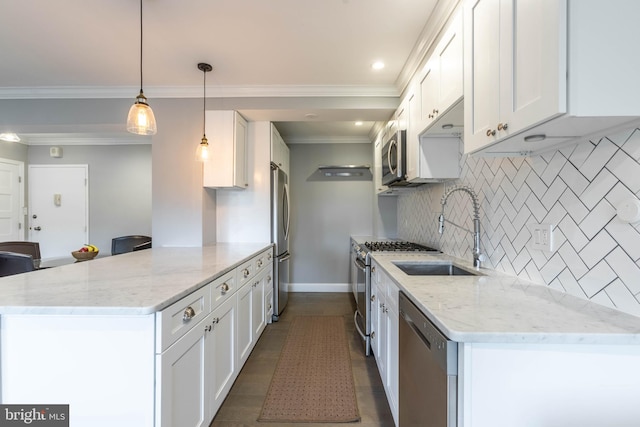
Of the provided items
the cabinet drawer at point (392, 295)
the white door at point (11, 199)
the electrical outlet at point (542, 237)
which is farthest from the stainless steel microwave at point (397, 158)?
the white door at point (11, 199)

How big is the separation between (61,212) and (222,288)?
4723mm

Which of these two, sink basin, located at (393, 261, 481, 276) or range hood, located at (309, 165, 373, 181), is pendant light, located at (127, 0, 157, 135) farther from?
range hood, located at (309, 165, 373, 181)

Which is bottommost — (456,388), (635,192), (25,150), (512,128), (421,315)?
(456,388)

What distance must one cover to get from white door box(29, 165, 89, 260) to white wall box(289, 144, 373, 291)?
3.44 m

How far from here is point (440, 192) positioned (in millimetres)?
2393

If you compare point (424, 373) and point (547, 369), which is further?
point (424, 373)

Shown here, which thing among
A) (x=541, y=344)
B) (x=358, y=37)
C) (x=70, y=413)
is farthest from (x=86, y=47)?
(x=541, y=344)

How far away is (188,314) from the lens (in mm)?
1224

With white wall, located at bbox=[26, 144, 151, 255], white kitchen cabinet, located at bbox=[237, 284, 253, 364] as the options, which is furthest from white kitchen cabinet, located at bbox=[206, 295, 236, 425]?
white wall, located at bbox=[26, 144, 151, 255]

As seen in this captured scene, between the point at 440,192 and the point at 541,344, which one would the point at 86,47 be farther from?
the point at 541,344

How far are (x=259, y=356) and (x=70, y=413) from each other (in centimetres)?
156

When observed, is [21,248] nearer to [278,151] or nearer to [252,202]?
[252,202]

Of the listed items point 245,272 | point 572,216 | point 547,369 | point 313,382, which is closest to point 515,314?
point 547,369

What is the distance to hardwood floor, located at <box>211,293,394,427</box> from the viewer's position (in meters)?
1.70
